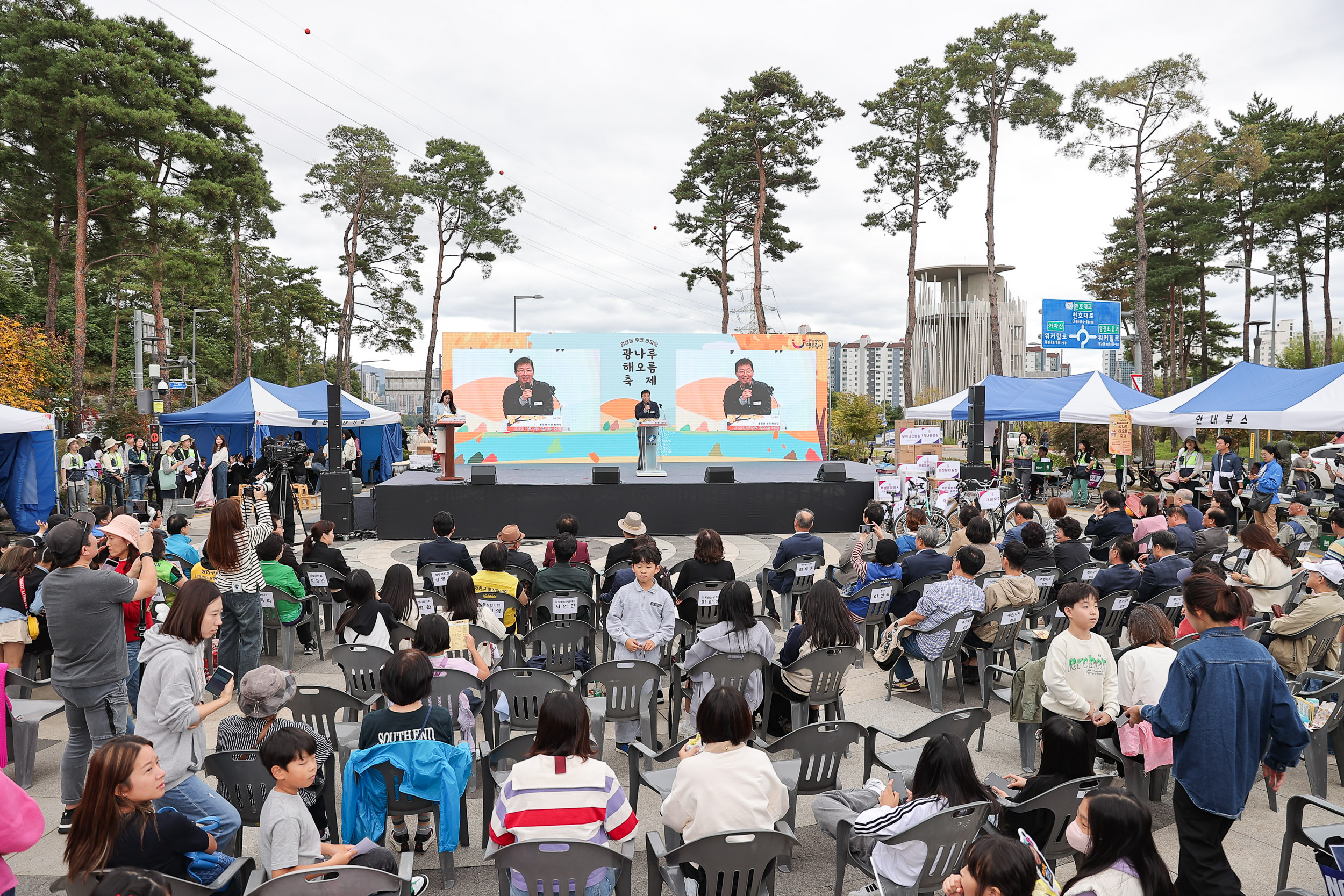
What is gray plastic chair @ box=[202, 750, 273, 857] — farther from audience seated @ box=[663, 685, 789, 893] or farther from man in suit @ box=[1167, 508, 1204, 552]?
man in suit @ box=[1167, 508, 1204, 552]

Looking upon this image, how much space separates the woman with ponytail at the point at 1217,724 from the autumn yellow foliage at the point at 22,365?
21.3 meters

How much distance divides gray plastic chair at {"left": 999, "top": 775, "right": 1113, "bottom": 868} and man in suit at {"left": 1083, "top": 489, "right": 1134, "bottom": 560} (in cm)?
531

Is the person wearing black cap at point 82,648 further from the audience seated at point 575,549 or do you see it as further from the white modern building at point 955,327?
the white modern building at point 955,327

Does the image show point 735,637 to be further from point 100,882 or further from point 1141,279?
point 1141,279

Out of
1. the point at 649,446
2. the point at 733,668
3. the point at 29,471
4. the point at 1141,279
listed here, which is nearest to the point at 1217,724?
the point at 733,668

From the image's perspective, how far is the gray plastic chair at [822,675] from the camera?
4.09 meters

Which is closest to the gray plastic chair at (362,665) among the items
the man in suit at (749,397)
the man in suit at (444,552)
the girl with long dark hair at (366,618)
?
the girl with long dark hair at (366,618)

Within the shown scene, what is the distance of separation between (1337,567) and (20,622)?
7780mm

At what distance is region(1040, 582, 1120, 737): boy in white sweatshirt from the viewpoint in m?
3.61

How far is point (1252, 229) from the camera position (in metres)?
26.2

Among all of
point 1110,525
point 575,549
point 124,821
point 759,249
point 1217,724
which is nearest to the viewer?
point 124,821

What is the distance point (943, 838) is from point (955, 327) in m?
64.3

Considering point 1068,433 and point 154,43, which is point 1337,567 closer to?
point 1068,433

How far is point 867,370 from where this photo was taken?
611 feet
